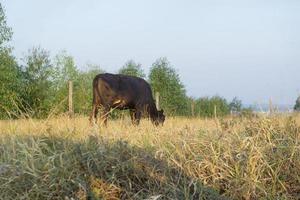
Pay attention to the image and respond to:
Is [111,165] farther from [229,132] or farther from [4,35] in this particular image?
[4,35]

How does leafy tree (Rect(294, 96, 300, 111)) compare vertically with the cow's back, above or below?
below

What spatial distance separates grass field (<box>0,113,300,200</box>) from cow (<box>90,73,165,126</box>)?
945cm

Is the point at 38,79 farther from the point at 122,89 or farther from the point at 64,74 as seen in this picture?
the point at 122,89

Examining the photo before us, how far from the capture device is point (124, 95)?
15.4 m

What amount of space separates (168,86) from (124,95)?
573 inches

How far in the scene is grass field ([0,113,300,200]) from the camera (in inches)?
145

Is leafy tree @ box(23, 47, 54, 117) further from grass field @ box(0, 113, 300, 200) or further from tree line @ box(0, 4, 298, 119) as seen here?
grass field @ box(0, 113, 300, 200)

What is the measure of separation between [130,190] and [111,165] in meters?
0.32

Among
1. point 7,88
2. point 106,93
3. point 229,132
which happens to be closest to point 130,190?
point 229,132

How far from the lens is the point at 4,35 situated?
25109mm

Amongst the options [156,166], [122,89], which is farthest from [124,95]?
[156,166]

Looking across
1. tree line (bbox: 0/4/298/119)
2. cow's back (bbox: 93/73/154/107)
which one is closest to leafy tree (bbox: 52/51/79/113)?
tree line (bbox: 0/4/298/119)

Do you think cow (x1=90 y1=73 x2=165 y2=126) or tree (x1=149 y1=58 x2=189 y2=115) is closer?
cow (x1=90 y1=73 x2=165 y2=126)

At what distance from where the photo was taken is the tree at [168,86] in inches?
1118
